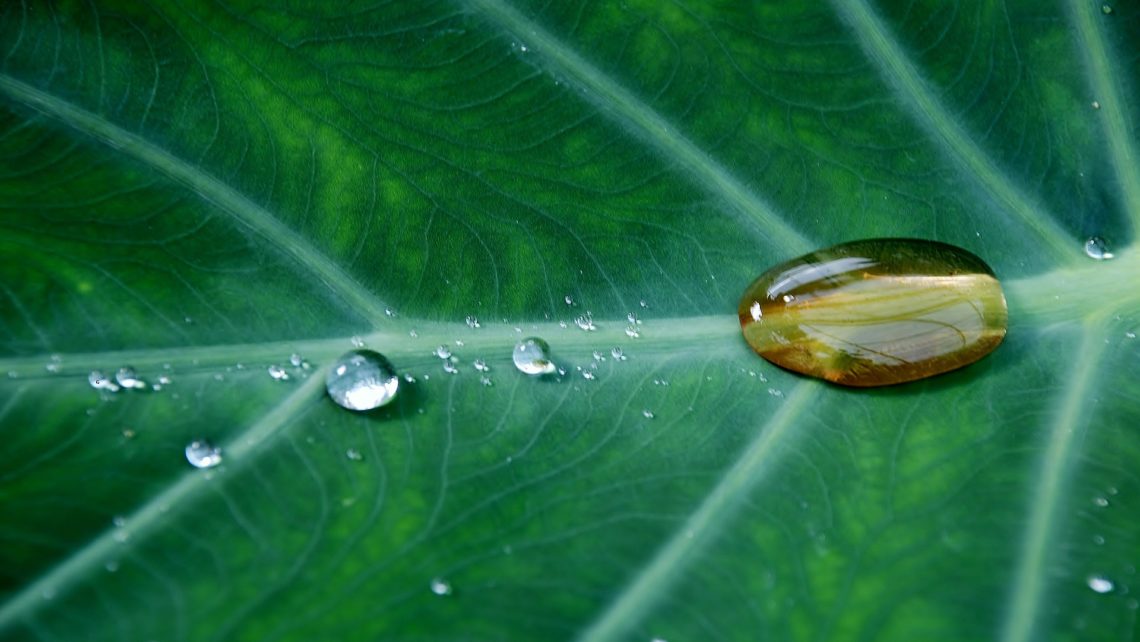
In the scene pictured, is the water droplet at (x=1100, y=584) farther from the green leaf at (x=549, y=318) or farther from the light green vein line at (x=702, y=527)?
the light green vein line at (x=702, y=527)

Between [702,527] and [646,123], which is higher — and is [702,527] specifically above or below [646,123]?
below

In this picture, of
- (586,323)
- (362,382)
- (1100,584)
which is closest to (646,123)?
(586,323)

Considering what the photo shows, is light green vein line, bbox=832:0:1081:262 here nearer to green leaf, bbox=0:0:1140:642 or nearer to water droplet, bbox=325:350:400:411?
green leaf, bbox=0:0:1140:642

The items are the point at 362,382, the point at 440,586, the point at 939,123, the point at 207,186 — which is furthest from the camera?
the point at 939,123

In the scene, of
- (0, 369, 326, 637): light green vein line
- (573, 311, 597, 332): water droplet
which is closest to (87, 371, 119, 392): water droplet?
(0, 369, 326, 637): light green vein line

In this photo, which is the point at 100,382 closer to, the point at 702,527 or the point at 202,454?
the point at 202,454

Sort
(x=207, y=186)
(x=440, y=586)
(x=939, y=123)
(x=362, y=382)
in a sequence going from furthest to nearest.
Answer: (x=939, y=123), (x=207, y=186), (x=362, y=382), (x=440, y=586)

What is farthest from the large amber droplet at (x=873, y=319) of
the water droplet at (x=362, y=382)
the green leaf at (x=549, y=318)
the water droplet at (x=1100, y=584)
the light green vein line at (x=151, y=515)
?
the light green vein line at (x=151, y=515)

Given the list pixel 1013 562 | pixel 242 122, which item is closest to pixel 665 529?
pixel 1013 562
